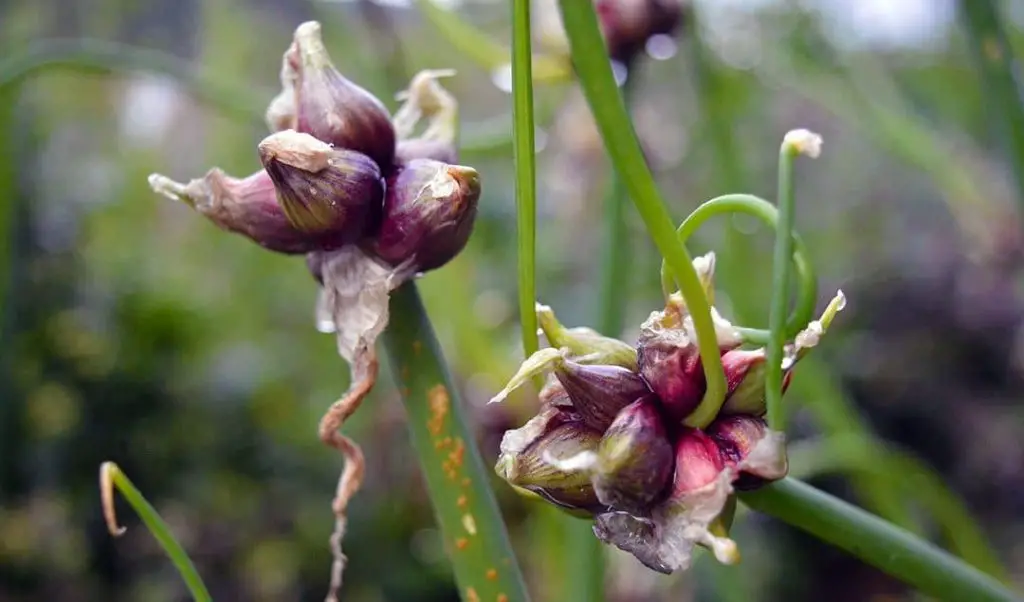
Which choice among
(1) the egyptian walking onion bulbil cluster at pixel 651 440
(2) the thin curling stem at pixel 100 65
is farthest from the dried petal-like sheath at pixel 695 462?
(2) the thin curling stem at pixel 100 65

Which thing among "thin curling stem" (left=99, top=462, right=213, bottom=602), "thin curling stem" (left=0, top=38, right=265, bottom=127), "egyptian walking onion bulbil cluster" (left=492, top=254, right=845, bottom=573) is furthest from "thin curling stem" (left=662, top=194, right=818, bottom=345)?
"thin curling stem" (left=0, top=38, right=265, bottom=127)

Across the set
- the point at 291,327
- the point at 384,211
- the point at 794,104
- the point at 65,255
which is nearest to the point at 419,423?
the point at 384,211

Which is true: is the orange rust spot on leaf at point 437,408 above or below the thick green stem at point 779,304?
below

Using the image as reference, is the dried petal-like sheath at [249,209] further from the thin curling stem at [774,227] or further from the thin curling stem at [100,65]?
the thin curling stem at [100,65]

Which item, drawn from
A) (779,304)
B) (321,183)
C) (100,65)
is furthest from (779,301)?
(100,65)

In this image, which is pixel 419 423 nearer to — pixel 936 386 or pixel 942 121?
pixel 936 386

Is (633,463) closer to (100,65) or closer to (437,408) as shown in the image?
(437,408)

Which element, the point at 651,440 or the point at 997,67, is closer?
the point at 651,440
